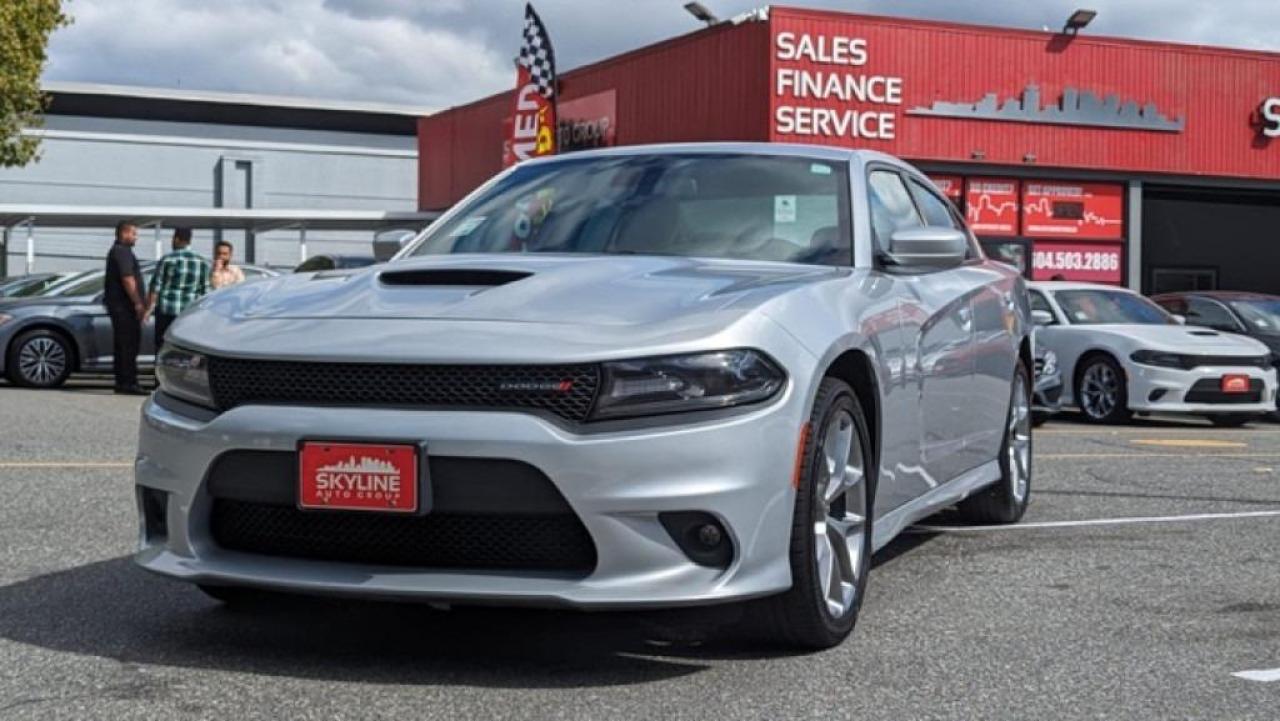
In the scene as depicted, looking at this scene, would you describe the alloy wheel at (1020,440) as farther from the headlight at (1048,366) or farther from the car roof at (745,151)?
the headlight at (1048,366)

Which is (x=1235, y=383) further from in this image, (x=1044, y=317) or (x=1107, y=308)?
(x=1044, y=317)

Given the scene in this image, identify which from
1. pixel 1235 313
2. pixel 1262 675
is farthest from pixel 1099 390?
pixel 1262 675

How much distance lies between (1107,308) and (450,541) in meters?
13.1

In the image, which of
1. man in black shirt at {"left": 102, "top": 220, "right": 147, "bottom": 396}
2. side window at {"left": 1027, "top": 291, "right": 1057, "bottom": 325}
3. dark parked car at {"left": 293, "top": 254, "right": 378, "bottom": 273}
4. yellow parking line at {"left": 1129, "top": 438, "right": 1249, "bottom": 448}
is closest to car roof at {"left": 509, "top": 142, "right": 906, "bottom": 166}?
yellow parking line at {"left": 1129, "top": 438, "right": 1249, "bottom": 448}

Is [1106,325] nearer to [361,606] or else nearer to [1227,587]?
[1227,587]

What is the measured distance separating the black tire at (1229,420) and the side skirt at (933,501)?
9940mm

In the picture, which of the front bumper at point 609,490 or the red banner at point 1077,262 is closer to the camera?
the front bumper at point 609,490

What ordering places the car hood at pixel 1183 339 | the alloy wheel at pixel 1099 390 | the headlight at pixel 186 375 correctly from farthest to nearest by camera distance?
the alloy wheel at pixel 1099 390
the car hood at pixel 1183 339
the headlight at pixel 186 375

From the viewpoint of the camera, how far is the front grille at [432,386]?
395cm

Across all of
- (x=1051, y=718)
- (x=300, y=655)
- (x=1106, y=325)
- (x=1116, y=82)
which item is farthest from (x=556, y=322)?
(x=1116, y=82)

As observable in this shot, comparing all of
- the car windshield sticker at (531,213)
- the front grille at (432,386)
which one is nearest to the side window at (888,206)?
the car windshield sticker at (531,213)

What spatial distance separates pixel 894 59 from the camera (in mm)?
25172

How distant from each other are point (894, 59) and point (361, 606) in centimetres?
2131

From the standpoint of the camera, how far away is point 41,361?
55.5ft
